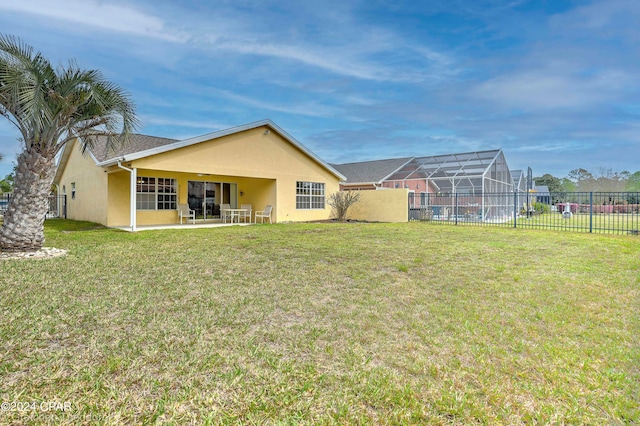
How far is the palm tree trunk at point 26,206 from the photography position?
7.55 meters

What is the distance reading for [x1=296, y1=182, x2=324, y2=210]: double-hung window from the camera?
18578 mm

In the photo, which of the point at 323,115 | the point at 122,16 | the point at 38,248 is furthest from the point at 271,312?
the point at 323,115

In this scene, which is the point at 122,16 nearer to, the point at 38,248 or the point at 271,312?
the point at 38,248

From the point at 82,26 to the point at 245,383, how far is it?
1345cm

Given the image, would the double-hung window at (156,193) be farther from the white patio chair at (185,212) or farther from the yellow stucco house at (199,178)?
the white patio chair at (185,212)

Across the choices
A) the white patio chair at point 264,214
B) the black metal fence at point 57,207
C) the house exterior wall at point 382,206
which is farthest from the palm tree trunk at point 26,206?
the house exterior wall at point 382,206

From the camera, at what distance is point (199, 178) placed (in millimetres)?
16844

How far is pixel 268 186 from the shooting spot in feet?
58.3

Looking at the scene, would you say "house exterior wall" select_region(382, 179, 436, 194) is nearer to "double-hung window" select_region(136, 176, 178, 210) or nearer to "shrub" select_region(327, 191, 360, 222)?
"shrub" select_region(327, 191, 360, 222)

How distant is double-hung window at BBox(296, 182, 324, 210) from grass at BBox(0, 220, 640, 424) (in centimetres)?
1177

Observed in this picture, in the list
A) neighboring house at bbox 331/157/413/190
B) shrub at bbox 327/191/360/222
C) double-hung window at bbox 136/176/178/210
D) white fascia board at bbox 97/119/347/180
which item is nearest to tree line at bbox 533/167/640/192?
neighboring house at bbox 331/157/413/190

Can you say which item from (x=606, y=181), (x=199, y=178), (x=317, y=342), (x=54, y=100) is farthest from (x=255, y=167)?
(x=606, y=181)

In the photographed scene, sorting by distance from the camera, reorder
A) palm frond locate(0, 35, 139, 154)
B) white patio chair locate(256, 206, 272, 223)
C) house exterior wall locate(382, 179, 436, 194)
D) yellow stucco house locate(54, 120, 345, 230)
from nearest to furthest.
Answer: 1. palm frond locate(0, 35, 139, 154)
2. yellow stucco house locate(54, 120, 345, 230)
3. white patio chair locate(256, 206, 272, 223)
4. house exterior wall locate(382, 179, 436, 194)

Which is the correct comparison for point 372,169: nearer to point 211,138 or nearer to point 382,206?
point 382,206
